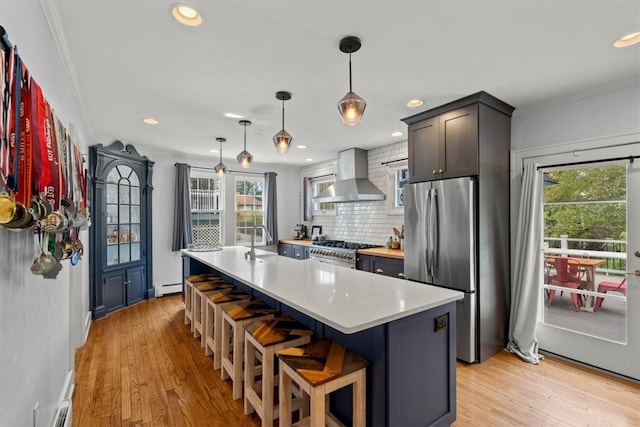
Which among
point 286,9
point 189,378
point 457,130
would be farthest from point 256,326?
point 457,130

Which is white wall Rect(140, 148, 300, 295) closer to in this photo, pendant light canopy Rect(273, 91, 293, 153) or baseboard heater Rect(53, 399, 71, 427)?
pendant light canopy Rect(273, 91, 293, 153)

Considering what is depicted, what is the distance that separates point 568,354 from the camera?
9.53ft

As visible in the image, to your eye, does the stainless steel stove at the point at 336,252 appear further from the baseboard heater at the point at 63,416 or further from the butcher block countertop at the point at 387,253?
the baseboard heater at the point at 63,416

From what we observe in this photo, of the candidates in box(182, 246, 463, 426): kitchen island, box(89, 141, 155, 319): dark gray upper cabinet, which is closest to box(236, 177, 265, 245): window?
box(89, 141, 155, 319): dark gray upper cabinet

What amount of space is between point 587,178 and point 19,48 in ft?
13.4

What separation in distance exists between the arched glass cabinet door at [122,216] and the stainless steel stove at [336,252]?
282 cm

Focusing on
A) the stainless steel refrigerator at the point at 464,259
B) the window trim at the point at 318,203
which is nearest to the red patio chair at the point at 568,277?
the stainless steel refrigerator at the point at 464,259

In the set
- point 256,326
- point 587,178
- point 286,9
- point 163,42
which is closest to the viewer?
point 286,9

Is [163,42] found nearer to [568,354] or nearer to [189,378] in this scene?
[189,378]

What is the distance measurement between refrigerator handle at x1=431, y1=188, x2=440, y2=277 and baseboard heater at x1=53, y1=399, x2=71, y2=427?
9.96ft

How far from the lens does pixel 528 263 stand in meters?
2.99

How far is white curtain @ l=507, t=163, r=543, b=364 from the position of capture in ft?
9.76

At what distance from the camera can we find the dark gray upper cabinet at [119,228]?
13.6 feet

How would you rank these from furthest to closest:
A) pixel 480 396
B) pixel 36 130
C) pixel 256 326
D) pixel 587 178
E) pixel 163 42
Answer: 1. pixel 587 178
2. pixel 480 396
3. pixel 256 326
4. pixel 163 42
5. pixel 36 130
